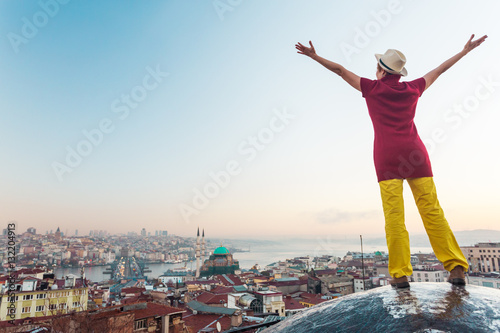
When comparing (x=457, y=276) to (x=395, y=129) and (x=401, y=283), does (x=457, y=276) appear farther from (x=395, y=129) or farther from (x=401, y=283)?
(x=395, y=129)

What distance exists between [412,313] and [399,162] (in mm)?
1394

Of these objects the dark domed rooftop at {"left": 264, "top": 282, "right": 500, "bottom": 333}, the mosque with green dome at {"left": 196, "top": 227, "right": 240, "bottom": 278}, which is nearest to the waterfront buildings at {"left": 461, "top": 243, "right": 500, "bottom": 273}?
the mosque with green dome at {"left": 196, "top": 227, "right": 240, "bottom": 278}

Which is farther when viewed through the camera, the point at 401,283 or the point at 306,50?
the point at 306,50

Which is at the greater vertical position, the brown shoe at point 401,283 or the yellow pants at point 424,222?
the yellow pants at point 424,222

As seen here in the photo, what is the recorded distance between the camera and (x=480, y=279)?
87.2 feet

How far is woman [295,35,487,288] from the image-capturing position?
2.79 meters

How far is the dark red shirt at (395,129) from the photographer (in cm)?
294

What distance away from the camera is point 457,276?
273 cm

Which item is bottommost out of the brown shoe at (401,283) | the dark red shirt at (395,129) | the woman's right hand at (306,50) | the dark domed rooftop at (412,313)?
the dark domed rooftop at (412,313)

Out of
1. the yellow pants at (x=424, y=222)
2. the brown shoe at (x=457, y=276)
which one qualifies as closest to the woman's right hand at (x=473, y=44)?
the yellow pants at (x=424, y=222)

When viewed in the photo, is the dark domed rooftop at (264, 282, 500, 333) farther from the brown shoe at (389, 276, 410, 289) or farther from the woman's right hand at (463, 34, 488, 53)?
the woman's right hand at (463, 34, 488, 53)

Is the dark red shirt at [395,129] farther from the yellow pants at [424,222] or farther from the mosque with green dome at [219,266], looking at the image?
the mosque with green dome at [219,266]

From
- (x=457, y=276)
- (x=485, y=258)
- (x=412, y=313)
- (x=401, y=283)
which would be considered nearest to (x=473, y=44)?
(x=457, y=276)

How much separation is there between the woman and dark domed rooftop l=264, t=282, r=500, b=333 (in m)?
0.27
